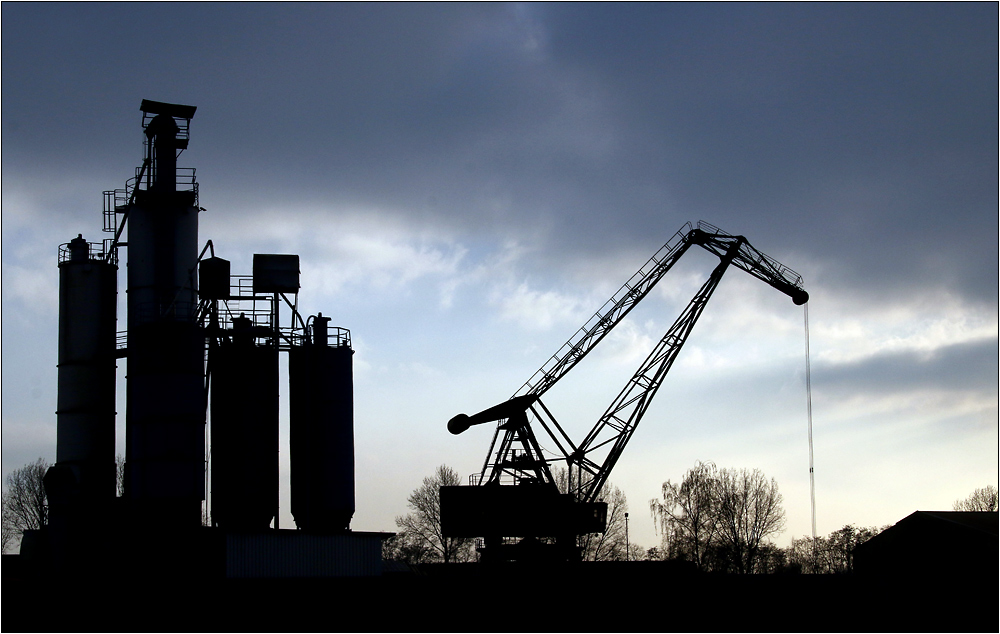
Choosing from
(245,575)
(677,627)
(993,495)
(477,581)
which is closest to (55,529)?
(245,575)

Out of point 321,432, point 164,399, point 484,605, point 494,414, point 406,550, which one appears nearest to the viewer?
point 484,605

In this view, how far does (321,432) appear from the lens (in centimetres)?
4234

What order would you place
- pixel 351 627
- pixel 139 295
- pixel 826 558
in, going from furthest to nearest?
pixel 826 558 < pixel 139 295 < pixel 351 627

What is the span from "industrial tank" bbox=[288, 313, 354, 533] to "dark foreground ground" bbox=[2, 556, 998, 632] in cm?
440

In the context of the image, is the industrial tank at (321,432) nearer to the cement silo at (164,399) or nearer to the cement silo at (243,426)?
the cement silo at (243,426)

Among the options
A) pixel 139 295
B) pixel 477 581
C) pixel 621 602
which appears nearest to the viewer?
pixel 621 602

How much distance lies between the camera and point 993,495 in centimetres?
9031

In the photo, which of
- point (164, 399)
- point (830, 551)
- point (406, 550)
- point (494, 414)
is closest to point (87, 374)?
point (164, 399)

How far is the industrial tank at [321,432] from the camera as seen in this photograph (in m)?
41.8

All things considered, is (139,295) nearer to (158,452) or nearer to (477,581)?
(158,452)

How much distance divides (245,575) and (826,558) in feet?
199

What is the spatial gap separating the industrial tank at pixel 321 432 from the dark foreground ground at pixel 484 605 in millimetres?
4403

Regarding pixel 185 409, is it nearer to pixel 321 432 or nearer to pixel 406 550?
pixel 321 432

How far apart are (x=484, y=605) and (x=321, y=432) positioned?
10418mm
